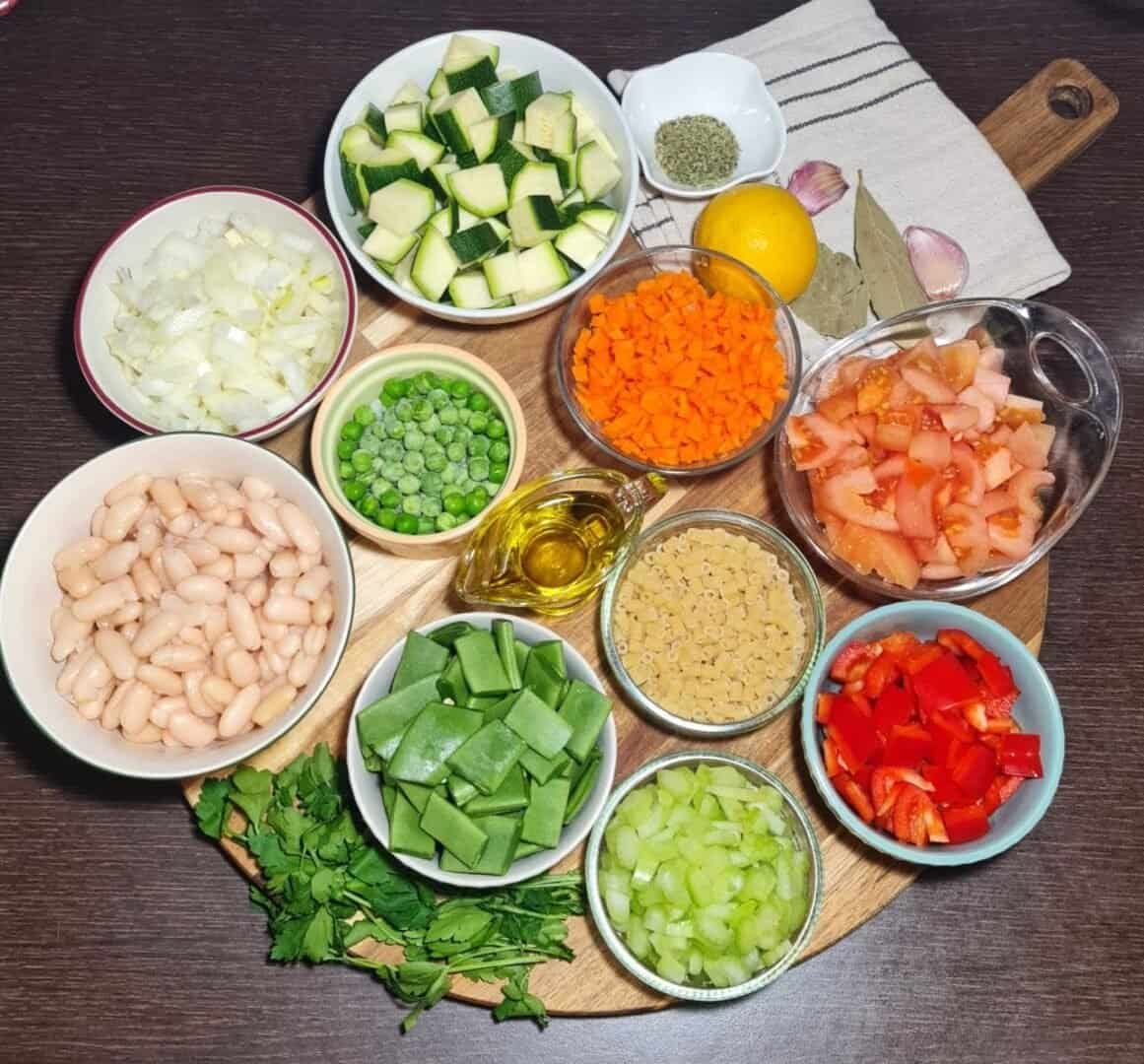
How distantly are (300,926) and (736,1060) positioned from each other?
1.00 meters

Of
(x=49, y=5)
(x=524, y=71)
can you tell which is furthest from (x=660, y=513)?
(x=49, y=5)

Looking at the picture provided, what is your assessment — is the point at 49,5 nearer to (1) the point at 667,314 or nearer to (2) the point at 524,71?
(2) the point at 524,71

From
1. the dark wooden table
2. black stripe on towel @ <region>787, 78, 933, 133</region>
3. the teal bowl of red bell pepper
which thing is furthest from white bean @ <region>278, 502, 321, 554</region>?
black stripe on towel @ <region>787, 78, 933, 133</region>

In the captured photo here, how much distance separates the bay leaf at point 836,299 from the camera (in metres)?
2.25

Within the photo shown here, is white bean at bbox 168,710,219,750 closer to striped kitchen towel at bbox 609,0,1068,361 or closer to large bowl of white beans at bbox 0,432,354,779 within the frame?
large bowl of white beans at bbox 0,432,354,779

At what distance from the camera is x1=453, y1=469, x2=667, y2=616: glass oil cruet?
6.48 ft

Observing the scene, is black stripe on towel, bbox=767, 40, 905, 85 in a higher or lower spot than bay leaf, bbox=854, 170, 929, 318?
higher

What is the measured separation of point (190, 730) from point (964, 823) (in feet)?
4.31

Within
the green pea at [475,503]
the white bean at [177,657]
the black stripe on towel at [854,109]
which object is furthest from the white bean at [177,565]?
the black stripe on towel at [854,109]

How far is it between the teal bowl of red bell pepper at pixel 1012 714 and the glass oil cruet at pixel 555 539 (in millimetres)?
424

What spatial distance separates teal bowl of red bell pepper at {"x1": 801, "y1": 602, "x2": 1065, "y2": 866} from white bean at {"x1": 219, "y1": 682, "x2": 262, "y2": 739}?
3.08ft

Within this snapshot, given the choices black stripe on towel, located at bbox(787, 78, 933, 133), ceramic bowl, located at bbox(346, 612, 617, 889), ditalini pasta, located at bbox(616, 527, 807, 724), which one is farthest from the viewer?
black stripe on towel, located at bbox(787, 78, 933, 133)

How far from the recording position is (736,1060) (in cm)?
232

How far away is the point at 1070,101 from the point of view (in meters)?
2.37
